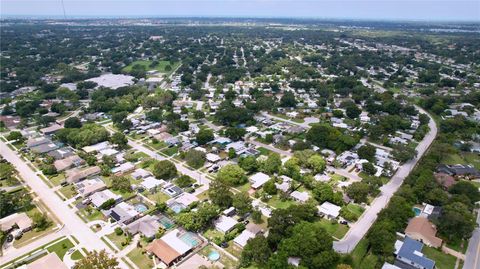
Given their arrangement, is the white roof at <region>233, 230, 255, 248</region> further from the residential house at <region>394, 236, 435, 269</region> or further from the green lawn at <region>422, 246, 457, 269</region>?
the green lawn at <region>422, 246, 457, 269</region>

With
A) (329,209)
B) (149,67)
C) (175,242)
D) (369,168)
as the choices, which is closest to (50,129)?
(175,242)

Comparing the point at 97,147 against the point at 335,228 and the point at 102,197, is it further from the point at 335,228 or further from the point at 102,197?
the point at 335,228

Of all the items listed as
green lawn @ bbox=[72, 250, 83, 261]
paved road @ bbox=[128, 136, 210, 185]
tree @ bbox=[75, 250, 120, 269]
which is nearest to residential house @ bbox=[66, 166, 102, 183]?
paved road @ bbox=[128, 136, 210, 185]

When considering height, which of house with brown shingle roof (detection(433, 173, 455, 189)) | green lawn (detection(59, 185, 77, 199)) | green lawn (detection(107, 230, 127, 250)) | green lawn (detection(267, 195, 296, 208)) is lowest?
green lawn (detection(59, 185, 77, 199))

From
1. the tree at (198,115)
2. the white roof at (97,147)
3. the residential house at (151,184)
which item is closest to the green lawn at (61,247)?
the residential house at (151,184)

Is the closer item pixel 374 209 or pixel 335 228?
pixel 335 228

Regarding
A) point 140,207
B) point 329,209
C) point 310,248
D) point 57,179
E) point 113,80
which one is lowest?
point 57,179

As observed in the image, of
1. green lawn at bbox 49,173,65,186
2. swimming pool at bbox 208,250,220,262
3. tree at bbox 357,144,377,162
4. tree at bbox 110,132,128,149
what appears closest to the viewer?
swimming pool at bbox 208,250,220,262
